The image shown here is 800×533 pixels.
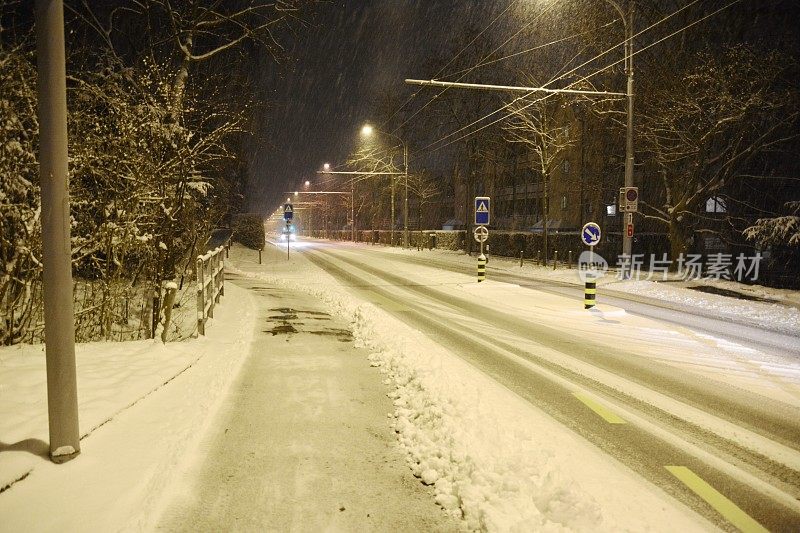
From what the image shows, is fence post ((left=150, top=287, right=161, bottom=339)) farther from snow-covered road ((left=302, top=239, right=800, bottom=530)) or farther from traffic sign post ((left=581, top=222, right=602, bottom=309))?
traffic sign post ((left=581, top=222, right=602, bottom=309))

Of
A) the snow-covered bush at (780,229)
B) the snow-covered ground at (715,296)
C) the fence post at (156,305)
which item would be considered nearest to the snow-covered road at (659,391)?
the snow-covered ground at (715,296)

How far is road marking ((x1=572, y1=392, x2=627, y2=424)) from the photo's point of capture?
537 cm

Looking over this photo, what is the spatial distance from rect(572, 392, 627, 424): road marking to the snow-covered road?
0.08ft

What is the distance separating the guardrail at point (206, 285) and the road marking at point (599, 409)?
6.32m

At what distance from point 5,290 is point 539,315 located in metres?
10.5

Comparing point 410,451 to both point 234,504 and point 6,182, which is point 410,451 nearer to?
point 234,504

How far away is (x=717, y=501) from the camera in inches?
146

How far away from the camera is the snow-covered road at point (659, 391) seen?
4.07 meters

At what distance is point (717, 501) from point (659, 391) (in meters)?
2.89

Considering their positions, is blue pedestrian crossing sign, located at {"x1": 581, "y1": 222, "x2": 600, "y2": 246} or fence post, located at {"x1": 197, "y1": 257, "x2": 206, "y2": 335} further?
blue pedestrian crossing sign, located at {"x1": 581, "y1": 222, "x2": 600, "y2": 246}

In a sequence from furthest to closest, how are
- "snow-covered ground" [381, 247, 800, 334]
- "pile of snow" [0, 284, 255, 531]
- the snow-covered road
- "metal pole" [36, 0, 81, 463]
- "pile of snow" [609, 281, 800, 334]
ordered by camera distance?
"snow-covered ground" [381, 247, 800, 334], "pile of snow" [609, 281, 800, 334], the snow-covered road, "metal pole" [36, 0, 81, 463], "pile of snow" [0, 284, 255, 531]

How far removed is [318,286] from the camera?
17.8 meters

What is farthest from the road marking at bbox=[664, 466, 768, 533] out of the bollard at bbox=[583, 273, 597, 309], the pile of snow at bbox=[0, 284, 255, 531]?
the bollard at bbox=[583, 273, 597, 309]

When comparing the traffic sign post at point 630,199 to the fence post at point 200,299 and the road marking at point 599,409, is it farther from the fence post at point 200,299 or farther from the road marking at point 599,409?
the fence post at point 200,299
